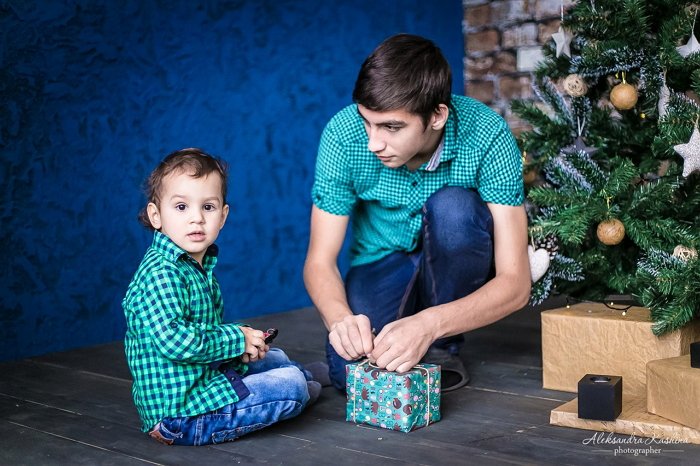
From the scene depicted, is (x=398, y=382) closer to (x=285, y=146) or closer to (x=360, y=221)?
(x=360, y=221)

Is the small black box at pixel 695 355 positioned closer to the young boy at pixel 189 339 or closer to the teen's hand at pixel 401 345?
the teen's hand at pixel 401 345

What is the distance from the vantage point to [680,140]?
192cm

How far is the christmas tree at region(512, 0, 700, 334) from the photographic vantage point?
190 centimetres

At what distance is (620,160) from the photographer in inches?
81.5

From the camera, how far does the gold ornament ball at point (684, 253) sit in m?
1.82

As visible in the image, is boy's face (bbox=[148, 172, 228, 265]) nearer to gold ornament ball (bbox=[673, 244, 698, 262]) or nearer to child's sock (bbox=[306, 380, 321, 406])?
child's sock (bbox=[306, 380, 321, 406])

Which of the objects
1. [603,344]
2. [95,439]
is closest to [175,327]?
[95,439]

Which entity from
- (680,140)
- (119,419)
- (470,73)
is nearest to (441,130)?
(680,140)

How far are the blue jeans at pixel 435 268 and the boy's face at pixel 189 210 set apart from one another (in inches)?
20.6

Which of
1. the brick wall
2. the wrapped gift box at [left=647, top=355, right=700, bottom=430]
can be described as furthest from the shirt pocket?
the brick wall

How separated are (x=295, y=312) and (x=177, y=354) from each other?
157cm

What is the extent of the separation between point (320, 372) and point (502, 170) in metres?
0.65

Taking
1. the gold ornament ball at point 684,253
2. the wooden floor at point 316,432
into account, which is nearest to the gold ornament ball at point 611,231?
the gold ornament ball at point 684,253

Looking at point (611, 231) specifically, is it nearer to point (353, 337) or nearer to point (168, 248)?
point (353, 337)
